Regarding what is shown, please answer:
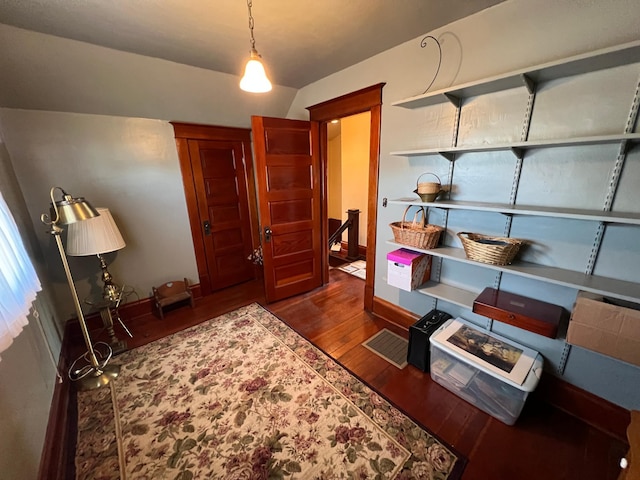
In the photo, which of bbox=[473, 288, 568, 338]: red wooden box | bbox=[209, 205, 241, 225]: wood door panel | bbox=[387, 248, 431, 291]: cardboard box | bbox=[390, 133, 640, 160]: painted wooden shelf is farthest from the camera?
bbox=[209, 205, 241, 225]: wood door panel

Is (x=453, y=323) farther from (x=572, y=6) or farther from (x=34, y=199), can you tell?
(x=34, y=199)

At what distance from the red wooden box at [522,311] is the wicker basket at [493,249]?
0.92ft

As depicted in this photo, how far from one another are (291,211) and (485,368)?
219cm

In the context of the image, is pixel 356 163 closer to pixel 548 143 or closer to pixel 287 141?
pixel 287 141

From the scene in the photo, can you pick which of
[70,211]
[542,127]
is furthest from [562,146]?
[70,211]

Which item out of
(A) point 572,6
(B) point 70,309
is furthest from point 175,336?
(A) point 572,6

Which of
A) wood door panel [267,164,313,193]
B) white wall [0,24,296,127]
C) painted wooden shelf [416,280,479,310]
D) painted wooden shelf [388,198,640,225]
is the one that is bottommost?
painted wooden shelf [416,280,479,310]

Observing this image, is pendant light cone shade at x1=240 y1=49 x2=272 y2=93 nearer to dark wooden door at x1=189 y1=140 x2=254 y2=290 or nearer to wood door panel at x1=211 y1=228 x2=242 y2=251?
dark wooden door at x1=189 y1=140 x2=254 y2=290

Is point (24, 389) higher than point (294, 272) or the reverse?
higher

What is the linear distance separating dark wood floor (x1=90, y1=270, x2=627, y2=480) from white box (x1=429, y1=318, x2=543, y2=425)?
0.08m

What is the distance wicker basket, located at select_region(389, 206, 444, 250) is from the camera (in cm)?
178

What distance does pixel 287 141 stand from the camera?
2.63 metres

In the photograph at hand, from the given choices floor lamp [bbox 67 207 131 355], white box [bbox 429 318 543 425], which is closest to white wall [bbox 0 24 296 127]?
floor lamp [bbox 67 207 131 355]

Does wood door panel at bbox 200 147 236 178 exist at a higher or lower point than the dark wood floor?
higher
